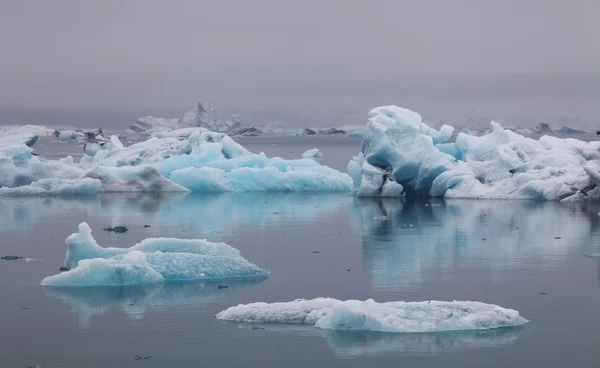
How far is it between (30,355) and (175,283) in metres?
3.15

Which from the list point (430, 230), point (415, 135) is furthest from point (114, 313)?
point (415, 135)

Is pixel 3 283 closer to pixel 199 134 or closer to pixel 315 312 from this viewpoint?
pixel 315 312

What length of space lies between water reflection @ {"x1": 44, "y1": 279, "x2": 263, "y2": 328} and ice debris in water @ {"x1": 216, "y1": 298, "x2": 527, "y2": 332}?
1.09 meters

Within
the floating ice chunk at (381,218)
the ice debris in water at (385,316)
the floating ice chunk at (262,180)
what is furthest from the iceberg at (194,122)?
the ice debris in water at (385,316)

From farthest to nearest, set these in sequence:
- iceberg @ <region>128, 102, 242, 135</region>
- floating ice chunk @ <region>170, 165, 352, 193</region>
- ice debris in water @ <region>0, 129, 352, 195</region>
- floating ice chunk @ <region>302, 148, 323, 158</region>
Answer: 1. iceberg @ <region>128, 102, 242, 135</region>
2. floating ice chunk @ <region>302, 148, 323, 158</region>
3. floating ice chunk @ <region>170, 165, 352, 193</region>
4. ice debris in water @ <region>0, 129, 352, 195</region>

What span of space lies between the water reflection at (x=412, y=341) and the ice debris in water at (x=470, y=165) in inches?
501

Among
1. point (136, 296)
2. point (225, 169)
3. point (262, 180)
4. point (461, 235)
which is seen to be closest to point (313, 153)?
point (225, 169)

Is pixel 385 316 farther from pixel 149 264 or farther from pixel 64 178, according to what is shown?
pixel 64 178

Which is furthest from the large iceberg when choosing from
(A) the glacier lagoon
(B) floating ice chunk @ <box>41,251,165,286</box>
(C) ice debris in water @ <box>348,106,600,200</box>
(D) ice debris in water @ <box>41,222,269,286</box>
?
(B) floating ice chunk @ <box>41,251,165,286</box>

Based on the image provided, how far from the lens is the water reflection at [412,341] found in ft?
27.0

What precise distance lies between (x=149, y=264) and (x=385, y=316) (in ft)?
11.5

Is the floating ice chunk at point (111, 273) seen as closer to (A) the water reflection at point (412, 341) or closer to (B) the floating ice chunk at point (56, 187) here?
(A) the water reflection at point (412, 341)

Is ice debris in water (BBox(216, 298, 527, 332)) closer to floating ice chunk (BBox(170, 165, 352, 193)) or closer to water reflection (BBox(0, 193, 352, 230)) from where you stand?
water reflection (BBox(0, 193, 352, 230))

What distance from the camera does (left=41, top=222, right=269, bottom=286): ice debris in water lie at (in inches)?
435
